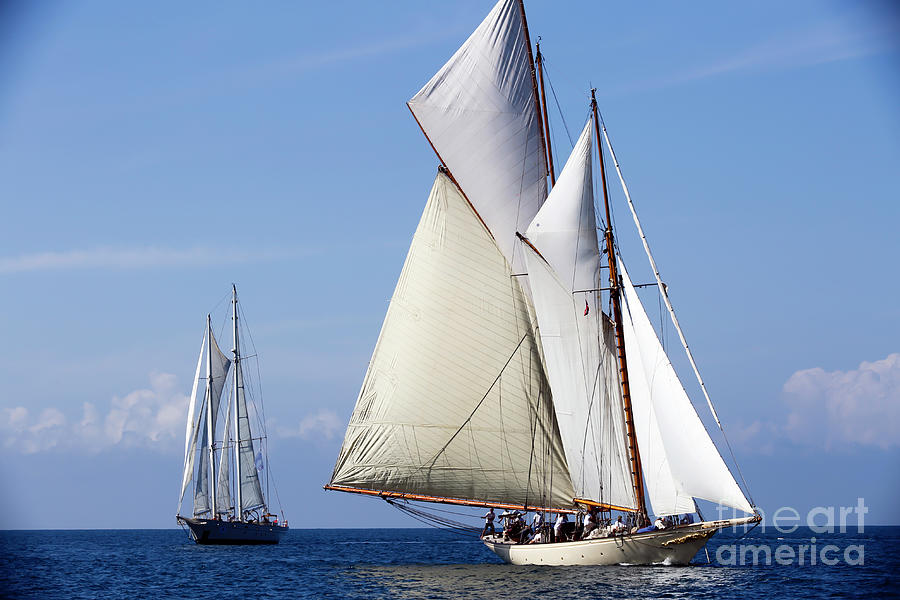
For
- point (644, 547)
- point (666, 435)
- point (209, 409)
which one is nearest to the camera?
point (666, 435)

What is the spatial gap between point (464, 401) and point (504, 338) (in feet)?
12.0

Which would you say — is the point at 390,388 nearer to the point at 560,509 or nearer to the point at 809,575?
the point at 560,509

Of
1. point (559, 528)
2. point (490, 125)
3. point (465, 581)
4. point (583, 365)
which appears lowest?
point (465, 581)

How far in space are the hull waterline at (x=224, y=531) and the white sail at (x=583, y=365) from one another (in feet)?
192

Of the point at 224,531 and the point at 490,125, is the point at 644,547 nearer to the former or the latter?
the point at 490,125

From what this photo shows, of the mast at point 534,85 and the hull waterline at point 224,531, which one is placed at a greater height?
the mast at point 534,85

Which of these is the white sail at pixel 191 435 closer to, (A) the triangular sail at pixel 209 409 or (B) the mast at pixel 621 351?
(A) the triangular sail at pixel 209 409

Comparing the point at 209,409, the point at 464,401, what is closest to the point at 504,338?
the point at 464,401

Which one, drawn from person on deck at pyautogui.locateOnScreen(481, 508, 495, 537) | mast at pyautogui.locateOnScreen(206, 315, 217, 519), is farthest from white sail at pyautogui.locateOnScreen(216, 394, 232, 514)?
person on deck at pyautogui.locateOnScreen(481, 508, 495, 537)

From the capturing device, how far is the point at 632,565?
2008 inches

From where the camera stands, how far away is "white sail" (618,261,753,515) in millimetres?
47656

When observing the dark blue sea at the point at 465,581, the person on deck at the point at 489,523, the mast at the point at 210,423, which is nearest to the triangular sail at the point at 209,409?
the mast at the point at 210,423

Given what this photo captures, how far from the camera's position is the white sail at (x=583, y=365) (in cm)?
5275

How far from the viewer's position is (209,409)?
10269 centimetres
